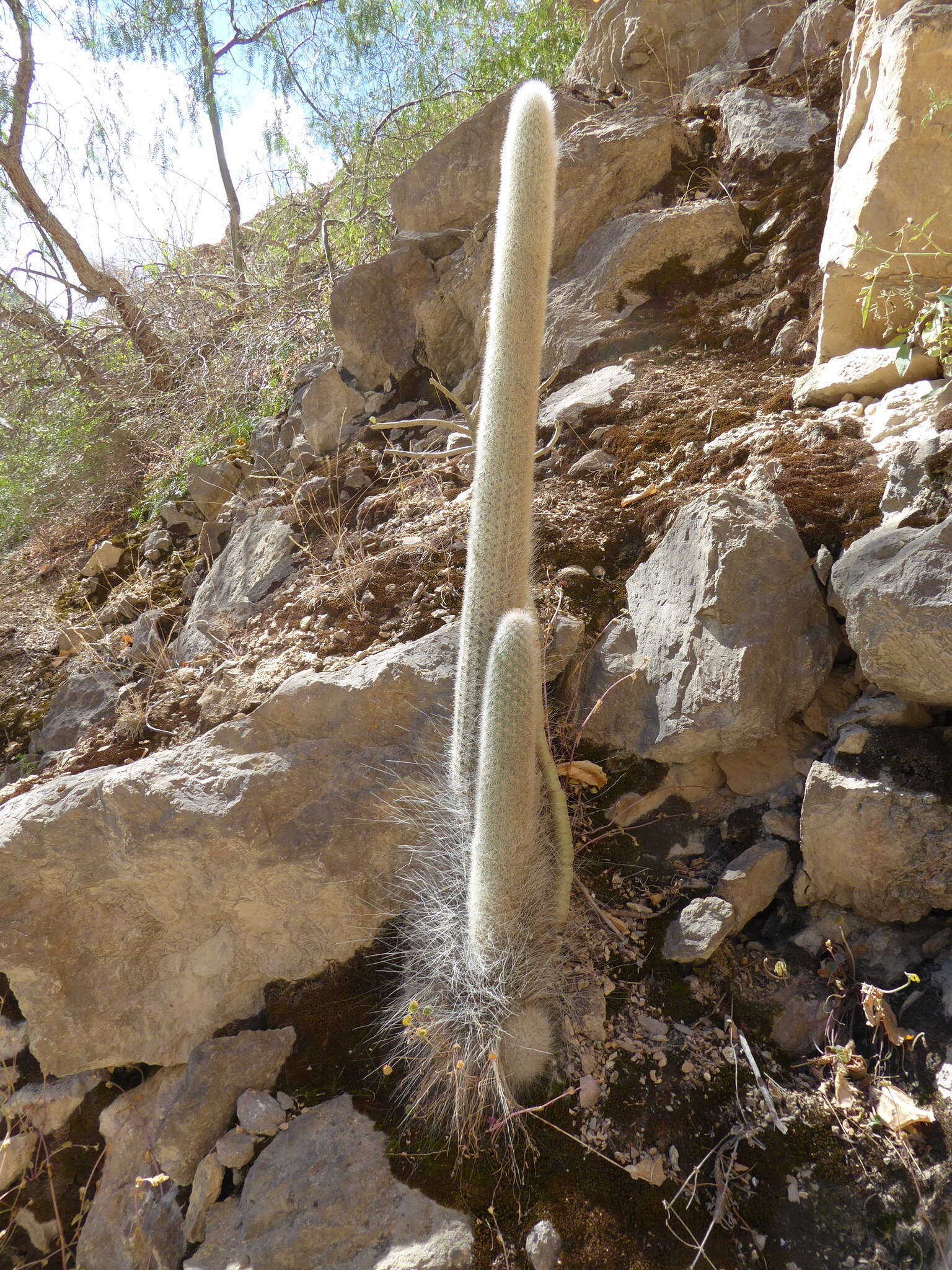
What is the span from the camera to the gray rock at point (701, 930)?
1.86m

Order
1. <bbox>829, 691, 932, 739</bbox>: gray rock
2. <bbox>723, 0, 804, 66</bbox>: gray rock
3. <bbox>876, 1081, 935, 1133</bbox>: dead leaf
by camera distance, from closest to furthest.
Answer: <bbox>876, 1081, 935, 1133</bbox>: dead leaf
<bbox>829, 691, 932, 739</bbox>: gray rock
<bbox>723, 0, 804, 66</bbox>: gray rock

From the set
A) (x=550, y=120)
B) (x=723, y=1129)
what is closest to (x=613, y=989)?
(x=723, y=1129)

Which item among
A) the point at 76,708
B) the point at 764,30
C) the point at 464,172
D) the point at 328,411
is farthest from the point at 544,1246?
the point at 764,30

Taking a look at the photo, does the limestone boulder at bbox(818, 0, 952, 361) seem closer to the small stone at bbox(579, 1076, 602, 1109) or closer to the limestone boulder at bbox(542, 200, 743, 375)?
the limestone boulder at bbox(542, 200, 743, 375)

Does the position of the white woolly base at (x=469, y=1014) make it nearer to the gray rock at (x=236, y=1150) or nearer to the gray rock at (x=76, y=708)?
the gray rock at (x=236, y=1150)

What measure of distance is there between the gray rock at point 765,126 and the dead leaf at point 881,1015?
3.65 meters

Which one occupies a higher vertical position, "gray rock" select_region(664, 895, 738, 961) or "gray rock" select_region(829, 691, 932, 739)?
"gray rock" select_region(829, 691, 932, 739)

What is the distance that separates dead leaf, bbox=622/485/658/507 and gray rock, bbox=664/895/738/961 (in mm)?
1408

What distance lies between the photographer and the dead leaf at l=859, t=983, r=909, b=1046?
164cm

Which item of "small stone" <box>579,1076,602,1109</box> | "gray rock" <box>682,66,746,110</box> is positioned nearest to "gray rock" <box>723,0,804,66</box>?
"gray rock" <box>682,66,746,110</box>

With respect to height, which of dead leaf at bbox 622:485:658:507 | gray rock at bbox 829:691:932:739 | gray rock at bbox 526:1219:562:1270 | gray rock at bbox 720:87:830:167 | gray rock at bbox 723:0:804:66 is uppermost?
gray rock at bbox 723:0:804:66

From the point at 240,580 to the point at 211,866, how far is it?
1.50 meters

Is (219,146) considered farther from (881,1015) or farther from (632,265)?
(881,1015)

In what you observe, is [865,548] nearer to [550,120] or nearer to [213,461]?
[550,120]
